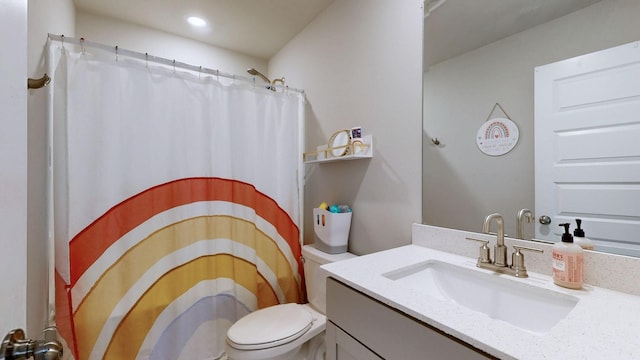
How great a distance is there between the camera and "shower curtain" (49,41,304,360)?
124 centimetres

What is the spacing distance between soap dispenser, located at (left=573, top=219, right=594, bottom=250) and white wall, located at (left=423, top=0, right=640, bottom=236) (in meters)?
0.13

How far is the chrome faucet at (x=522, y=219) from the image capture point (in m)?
0.94

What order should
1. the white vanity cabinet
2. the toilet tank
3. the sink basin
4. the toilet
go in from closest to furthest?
the white vanity cabinet
the sink basin
the toilet
the toilet tank

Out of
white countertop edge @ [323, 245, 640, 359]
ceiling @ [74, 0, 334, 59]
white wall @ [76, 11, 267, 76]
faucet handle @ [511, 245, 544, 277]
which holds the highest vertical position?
ceiling @ [74, 0, 334, 59]

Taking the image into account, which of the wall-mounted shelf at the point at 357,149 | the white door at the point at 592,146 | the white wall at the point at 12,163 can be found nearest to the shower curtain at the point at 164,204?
the wall-mounted shelf at the point at 357,149

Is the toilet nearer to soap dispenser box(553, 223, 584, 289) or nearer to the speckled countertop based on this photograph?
the speckled countertop

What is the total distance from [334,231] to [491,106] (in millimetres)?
996

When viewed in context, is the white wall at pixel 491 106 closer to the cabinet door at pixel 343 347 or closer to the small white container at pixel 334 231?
the small white container at pixel 334 231

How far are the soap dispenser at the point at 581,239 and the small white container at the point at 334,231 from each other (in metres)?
1.00

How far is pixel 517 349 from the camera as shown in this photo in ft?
1.64

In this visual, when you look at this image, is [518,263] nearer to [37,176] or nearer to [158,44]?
[37,176]

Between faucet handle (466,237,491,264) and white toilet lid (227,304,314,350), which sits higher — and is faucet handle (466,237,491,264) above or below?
above

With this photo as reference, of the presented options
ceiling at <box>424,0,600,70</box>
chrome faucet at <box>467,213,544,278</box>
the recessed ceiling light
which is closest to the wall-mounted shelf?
ceiling at <box>424,0,600,70</box>

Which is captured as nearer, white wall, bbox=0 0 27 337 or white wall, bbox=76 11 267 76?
white wall, bbox=0 0 27 337
